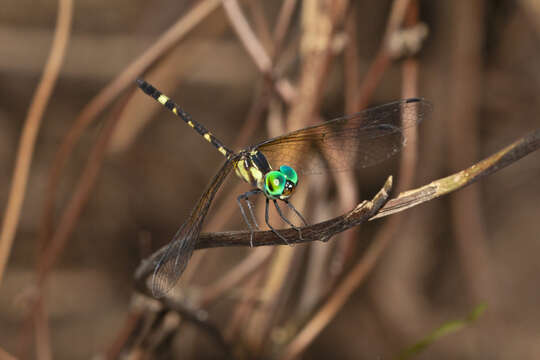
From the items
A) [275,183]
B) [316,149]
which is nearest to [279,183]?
[275,183]

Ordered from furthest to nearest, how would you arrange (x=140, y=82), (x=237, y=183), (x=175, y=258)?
(x=237, y=183) → (x=140, y=82) → (x=175, y=258)

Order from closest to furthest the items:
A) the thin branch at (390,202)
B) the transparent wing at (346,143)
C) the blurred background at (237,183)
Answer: the thin branch at (390,202)
the transparent wing at (346,143)
the blurred background at (237,183)

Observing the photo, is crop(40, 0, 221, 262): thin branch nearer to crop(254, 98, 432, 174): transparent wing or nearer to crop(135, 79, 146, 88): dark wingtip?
crop(135, 79, 146, 88): dark wingtip

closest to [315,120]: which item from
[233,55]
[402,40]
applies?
[402,40]

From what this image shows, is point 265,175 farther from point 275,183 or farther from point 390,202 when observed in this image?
point 390,202

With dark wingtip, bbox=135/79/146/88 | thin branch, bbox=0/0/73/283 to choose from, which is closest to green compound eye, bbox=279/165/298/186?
dark wingtip, bbox=135/79/146/88

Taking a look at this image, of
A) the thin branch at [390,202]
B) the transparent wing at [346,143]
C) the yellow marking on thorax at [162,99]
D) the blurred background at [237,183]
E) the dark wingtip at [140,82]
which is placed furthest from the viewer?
the blurred background at [237,183]

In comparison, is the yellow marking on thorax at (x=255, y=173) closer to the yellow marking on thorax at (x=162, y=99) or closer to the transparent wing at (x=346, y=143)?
the transparent wing at (x=346, y=143)

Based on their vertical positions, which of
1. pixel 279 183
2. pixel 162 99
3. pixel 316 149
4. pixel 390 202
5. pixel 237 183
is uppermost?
pixel 237 183

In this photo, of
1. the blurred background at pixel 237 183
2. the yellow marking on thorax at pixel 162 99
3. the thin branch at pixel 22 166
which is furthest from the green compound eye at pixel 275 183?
the blurred background at pixel 237 183
